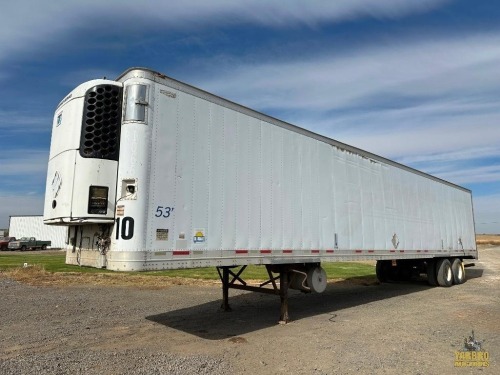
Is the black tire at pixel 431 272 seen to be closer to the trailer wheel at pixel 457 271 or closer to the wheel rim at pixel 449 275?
the wheel rim at pixel 449 275

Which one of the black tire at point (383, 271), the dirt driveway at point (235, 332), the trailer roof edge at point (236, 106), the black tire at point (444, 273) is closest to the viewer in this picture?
the dirt driveway at point (235, 332)

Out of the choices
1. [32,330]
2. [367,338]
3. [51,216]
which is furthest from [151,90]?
[367,338]

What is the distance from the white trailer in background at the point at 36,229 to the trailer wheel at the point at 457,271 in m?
46.2

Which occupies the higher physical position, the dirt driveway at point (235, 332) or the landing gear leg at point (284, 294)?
the landing gear leg at point (284, 294)

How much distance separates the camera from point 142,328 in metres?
8.24

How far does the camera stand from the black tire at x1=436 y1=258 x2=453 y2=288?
15696mm

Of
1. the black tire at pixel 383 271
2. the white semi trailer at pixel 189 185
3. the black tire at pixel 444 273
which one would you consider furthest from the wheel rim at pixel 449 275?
the white semi trailer at pixel 189 185

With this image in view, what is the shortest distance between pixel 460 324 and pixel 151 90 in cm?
837

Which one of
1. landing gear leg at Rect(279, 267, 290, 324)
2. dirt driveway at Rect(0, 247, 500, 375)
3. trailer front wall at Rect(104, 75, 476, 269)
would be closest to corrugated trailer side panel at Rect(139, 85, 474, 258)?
trailer front wall at Rect(104, 75, 476, 269)

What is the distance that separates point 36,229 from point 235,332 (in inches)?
2262

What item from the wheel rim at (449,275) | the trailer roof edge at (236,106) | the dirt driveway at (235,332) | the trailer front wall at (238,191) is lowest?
the dirt driveway at (235,332)

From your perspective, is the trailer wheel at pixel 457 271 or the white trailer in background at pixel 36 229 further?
the white trailer in background at pixel 36 229

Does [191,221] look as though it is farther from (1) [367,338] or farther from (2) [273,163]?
(1) [367,338]

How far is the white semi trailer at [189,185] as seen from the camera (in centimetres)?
620
